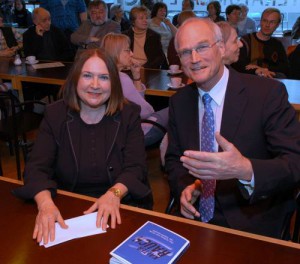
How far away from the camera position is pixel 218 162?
121 centimetres

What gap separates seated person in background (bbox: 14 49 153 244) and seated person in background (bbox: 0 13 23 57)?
139 inches

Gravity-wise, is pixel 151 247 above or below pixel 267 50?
below

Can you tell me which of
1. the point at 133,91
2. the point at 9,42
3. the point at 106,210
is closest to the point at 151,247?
the point at 106,210

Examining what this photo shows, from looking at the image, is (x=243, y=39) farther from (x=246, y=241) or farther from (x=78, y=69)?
(x=246, y=241)

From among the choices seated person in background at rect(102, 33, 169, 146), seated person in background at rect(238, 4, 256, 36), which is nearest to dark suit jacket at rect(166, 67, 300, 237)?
seated person in background at rect(102, 33, 169, 146)

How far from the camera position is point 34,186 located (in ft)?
4.86

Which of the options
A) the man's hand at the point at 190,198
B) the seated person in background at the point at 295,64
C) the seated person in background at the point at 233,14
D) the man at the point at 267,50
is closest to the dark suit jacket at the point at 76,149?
the man's hand at the point at 190,198

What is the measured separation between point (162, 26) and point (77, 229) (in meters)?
4.89

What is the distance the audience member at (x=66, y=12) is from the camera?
19.7 ft

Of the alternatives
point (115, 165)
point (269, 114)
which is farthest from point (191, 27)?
point (115, 165)

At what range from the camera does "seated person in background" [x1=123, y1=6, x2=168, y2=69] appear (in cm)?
461

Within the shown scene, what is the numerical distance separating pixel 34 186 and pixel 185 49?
Result: 85cm

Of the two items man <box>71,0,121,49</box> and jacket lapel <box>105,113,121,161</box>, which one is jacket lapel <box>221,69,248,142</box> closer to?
jacket lapel <box>105,113,121,161</box>

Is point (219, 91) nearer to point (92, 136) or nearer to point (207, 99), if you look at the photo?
point (207, 99)
